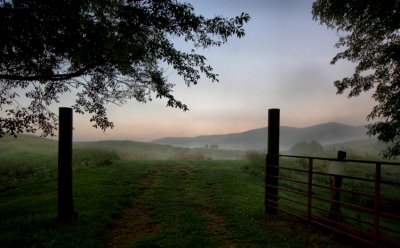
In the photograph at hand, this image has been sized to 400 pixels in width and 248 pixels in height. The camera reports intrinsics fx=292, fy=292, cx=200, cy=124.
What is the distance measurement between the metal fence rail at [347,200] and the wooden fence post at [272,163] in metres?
0.07

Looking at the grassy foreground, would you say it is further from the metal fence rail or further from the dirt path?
the metal fence rail

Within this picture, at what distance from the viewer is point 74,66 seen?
10.9m

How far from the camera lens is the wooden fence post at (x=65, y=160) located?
9.45m

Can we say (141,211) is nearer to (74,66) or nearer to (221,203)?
(221,203)

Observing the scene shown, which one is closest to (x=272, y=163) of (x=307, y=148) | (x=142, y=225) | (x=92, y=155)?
(x=142, y=225)

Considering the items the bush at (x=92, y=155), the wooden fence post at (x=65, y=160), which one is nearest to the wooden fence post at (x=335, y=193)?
the wooden fence post at (x=65, y=160)

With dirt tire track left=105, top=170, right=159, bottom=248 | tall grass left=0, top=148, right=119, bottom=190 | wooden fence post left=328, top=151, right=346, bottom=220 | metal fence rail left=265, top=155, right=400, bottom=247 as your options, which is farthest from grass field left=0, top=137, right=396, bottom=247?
tall grass left=0, top=148, right=119, bottom=190

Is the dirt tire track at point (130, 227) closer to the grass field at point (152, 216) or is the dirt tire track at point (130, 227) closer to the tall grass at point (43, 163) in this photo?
the grass field at point (152, 216)

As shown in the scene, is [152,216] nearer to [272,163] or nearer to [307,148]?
[272,163]

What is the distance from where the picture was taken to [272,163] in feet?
34.7

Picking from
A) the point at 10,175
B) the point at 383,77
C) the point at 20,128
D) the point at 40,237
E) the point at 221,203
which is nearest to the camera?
the point at 40,237

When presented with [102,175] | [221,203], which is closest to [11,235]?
[221,203]

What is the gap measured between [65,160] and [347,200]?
1475cm

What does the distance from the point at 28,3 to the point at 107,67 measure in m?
3.35
